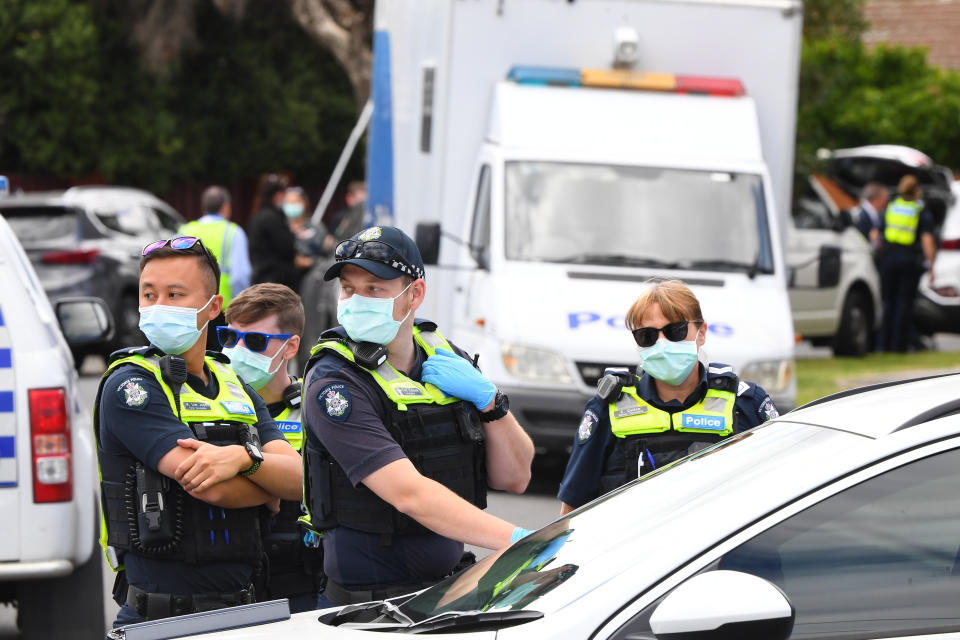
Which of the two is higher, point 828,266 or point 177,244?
point 177,244

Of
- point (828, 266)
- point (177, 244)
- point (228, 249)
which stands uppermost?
point (177, 244)

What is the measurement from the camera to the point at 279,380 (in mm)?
4680

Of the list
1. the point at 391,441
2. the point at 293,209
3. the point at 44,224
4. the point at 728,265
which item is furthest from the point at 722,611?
the point at 44,224

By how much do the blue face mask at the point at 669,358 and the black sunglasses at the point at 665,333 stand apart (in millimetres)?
16

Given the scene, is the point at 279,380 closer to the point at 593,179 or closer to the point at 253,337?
the point at 253,337

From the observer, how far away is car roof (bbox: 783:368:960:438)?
281 cm

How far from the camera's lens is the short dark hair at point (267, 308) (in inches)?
182

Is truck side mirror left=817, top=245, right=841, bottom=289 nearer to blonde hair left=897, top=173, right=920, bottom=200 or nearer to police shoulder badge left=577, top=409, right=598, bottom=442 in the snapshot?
police shoulder badge left=577, top=409, right=598, bottom=442

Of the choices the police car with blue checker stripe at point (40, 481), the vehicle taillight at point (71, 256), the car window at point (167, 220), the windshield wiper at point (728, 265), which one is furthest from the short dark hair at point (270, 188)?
the police car with blue checker stripe at point (40, 481)

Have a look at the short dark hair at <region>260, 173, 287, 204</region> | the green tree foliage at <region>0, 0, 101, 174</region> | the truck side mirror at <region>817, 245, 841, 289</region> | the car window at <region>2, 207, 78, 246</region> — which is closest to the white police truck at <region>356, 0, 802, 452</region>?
the truck side mirror at <region>817, 245, 841, 289</region>

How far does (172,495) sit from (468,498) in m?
0.77

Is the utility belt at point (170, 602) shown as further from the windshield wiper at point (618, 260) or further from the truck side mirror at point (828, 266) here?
the truck side mirror at point (828, 266)

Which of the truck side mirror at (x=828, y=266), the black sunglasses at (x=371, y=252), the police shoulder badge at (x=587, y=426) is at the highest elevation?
the black sunglasses at (x=371, y=252)

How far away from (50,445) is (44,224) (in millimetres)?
11648
